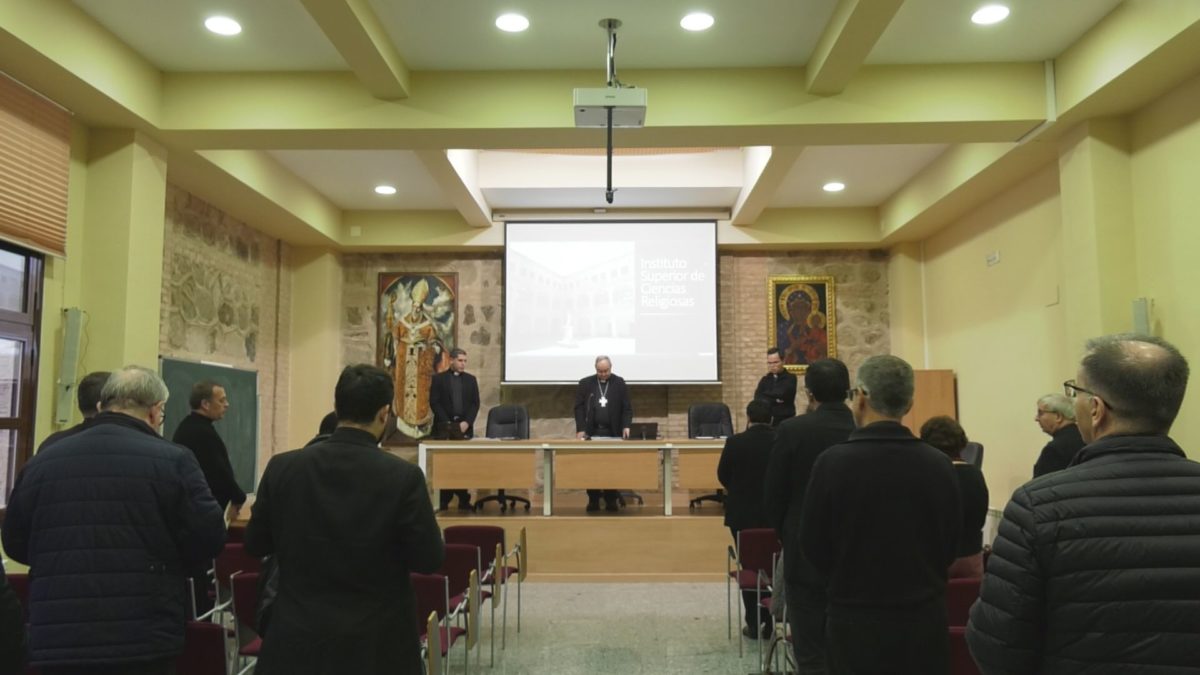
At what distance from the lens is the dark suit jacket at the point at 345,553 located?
2.23 metres

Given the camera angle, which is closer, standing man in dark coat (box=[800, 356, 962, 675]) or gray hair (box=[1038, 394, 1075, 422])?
standing man in dark coat (box=[800, 356, 962, 675])

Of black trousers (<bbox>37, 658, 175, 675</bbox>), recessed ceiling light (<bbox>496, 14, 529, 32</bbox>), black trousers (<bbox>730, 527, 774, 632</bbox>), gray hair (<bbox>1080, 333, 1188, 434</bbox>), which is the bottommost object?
black trousers (<bbox>730, 527, 774, 632</bbox>)

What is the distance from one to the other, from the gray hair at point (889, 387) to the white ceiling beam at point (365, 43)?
3.87 meters

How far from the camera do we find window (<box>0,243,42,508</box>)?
18.3 ft

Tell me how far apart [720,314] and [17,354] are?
7.51 metres

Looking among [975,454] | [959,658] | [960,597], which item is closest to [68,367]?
[960,597]

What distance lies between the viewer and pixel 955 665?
94.7 inches

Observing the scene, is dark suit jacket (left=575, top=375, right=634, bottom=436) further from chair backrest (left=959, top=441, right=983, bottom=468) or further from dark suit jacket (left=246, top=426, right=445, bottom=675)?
dark suit jacket (left=246, top=426, right=445, bottom=675)

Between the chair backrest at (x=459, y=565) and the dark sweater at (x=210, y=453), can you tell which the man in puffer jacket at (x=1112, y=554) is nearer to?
the chair backrest at (x=459, y=565)

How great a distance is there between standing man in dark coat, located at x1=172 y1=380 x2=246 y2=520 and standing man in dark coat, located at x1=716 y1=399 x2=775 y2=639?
2885 mm

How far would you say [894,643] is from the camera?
7.73ft

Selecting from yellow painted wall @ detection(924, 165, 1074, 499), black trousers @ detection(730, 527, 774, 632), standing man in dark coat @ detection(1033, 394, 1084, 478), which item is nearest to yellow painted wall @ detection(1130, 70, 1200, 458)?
yellow painted wall @ detection(924, 165, 1074, 499)

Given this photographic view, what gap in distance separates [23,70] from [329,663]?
4902 mm

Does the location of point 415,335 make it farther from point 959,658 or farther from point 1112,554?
point 1112,554
